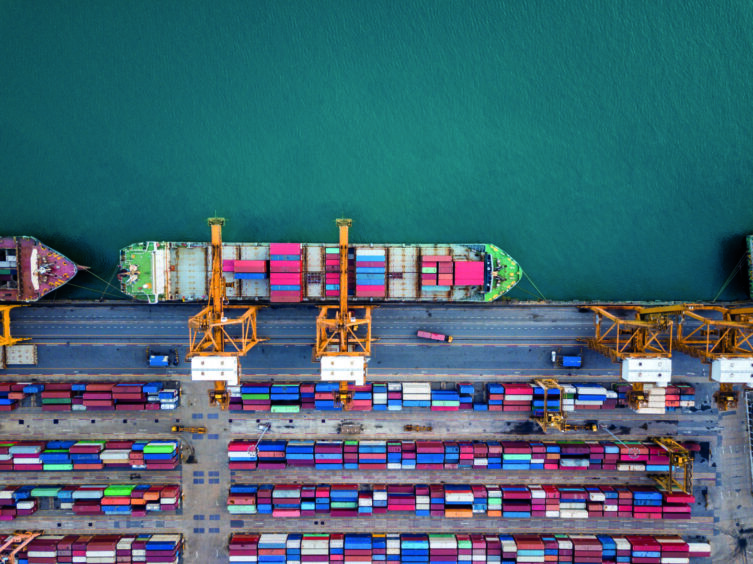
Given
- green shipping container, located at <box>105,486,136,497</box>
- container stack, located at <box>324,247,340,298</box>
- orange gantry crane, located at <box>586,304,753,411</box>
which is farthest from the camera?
green shipping container, located at <box>105,486,136,497</box>

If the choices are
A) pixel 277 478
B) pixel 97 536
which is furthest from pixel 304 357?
pixel 97 536

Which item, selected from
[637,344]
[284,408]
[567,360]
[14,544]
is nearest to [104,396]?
[284,408]

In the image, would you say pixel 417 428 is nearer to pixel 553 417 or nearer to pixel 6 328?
pixel 553 417

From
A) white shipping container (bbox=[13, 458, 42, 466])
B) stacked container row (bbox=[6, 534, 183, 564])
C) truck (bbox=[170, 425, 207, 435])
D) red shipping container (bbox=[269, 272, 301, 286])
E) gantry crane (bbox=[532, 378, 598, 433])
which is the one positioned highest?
red shipping container (bbox=[269, 272, 301, 286])

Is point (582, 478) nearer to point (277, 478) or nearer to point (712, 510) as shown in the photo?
point (712, 510)

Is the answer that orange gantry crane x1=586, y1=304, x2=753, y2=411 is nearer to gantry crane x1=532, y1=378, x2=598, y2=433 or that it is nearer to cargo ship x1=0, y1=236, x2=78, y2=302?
gantry crane x1=532, y1=378, x2=598, y2=433

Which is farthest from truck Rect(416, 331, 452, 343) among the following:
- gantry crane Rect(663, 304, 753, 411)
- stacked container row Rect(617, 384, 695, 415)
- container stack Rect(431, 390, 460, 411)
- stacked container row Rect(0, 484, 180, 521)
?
stacked container row Rect(0, 484, 180, 521)
